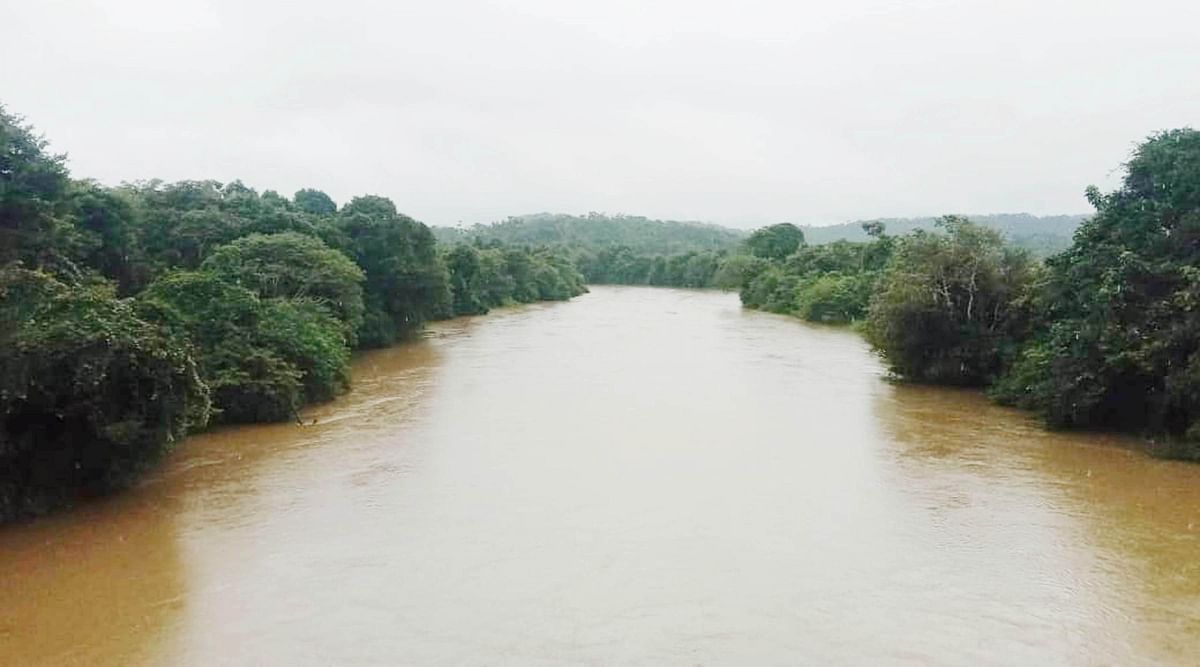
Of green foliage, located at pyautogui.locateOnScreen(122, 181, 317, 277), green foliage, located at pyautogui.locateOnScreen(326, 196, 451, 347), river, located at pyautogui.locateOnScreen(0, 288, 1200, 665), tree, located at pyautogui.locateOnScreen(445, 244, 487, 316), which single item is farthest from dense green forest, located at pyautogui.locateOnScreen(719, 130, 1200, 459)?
tree, located at pyautogui.locateOnScreen(445, 244, 487, 316)

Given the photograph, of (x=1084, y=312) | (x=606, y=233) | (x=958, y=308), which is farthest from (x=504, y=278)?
(x=606, y=233)

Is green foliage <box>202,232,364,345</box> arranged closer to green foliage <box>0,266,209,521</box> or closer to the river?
the river

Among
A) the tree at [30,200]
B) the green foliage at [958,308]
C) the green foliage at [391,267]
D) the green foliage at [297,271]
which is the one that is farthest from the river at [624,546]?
the green foliage at [391,267]

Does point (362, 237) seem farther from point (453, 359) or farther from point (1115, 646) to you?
point (1115, 646)

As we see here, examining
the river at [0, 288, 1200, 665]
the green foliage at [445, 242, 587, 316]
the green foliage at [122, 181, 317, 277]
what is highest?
the green foliage at [122, 181, 317, 277]

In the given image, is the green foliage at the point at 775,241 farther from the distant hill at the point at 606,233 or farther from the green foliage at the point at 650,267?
the distant hill at the point at 606,233

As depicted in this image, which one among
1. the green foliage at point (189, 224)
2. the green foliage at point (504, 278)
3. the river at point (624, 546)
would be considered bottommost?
the river at point (624, 546)
